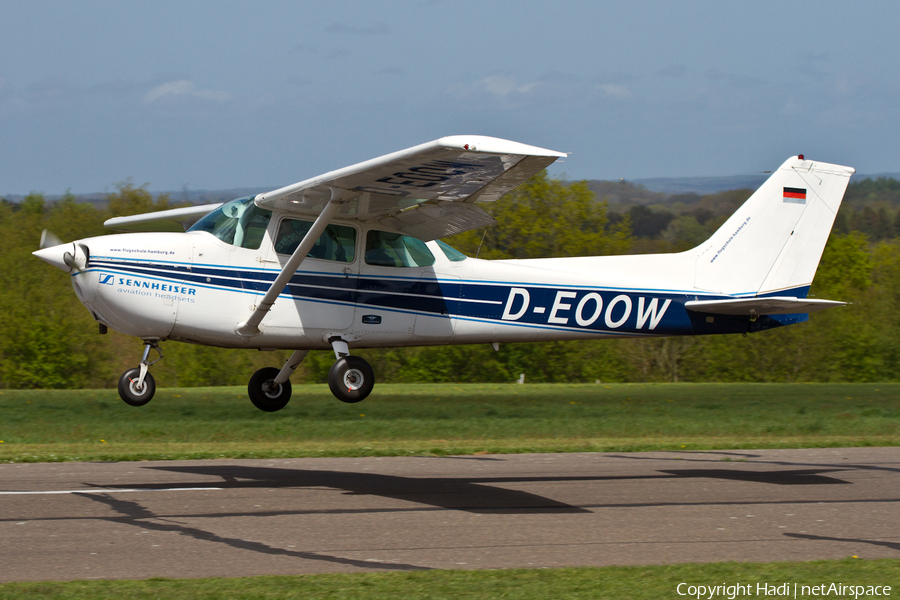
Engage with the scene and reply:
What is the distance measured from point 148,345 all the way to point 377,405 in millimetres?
10435

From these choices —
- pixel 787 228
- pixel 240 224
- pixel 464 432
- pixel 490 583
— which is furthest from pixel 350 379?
pixel 787 228

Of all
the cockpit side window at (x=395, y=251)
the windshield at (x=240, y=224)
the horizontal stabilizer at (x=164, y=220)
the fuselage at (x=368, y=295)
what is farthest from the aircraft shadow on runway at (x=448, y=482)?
the horizontal stabilizer at (x=164, y=220)

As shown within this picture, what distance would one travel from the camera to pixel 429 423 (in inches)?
706

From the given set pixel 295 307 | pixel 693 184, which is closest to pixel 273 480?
pixel 295 307

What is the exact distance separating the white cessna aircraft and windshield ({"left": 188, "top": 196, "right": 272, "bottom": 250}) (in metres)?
0.02

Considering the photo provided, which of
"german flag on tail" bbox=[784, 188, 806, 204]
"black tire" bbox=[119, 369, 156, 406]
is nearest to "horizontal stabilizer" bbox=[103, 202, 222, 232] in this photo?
"black tire" bbox=[119, 369, 156, 406]

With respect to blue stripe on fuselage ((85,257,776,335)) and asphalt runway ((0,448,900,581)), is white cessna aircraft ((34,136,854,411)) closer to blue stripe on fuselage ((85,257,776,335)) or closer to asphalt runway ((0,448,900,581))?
blue stripe on fuselage ((85,257,776,335))

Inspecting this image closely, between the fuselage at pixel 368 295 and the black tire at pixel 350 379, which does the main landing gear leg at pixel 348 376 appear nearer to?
the black tire at pixel 350 379

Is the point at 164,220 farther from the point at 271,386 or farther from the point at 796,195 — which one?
the point at 796,195

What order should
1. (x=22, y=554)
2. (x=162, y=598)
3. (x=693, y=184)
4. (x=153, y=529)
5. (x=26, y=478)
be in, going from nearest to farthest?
(x=162, y=598) < (x=22, y=554) < (x=153, y=529) < (x=26, y=478) < (x=693, y=184)

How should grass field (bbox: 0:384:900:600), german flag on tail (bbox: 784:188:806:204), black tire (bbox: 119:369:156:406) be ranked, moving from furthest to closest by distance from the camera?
german flag on tail (bbox: 784:188:806:204), black tire (bbox: 119:369:156:406), grass field (bbox: 0:384:900:600)

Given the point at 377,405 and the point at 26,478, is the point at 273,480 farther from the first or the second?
the point at 377,405

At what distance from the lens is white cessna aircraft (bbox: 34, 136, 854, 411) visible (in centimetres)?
1028

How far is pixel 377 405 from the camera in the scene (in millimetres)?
20875
